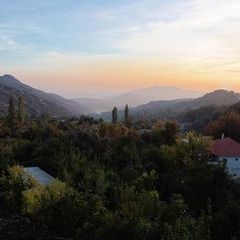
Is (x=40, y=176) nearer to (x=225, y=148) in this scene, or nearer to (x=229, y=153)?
(x=229, y=153)

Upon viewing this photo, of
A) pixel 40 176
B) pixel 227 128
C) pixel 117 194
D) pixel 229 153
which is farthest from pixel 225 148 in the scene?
pixel 117 194

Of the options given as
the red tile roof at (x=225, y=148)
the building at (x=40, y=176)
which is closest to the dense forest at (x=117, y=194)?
the building at (x=40, y=176)

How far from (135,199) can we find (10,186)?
350 inches

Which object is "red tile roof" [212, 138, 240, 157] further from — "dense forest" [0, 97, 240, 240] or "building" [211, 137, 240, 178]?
"dense forest" [0, 97, 240, 240]

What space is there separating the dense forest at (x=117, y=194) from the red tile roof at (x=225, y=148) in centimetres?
651

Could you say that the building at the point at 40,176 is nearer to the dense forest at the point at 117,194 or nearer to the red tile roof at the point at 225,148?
the dense forest at the point at 117,194

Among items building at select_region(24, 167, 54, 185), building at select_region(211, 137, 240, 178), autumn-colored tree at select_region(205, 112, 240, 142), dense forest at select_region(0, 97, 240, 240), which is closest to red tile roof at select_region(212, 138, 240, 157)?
building at select_region(211, 137, 240, 178)

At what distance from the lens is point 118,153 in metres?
40.5

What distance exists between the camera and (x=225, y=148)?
167 feet

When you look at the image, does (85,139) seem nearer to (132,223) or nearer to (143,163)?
(143,163)

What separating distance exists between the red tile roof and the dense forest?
6507mm

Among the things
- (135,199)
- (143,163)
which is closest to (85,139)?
(143,163)

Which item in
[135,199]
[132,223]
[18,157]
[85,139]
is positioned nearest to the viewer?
[132,223]

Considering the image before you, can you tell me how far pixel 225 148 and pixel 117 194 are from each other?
3011 cm
